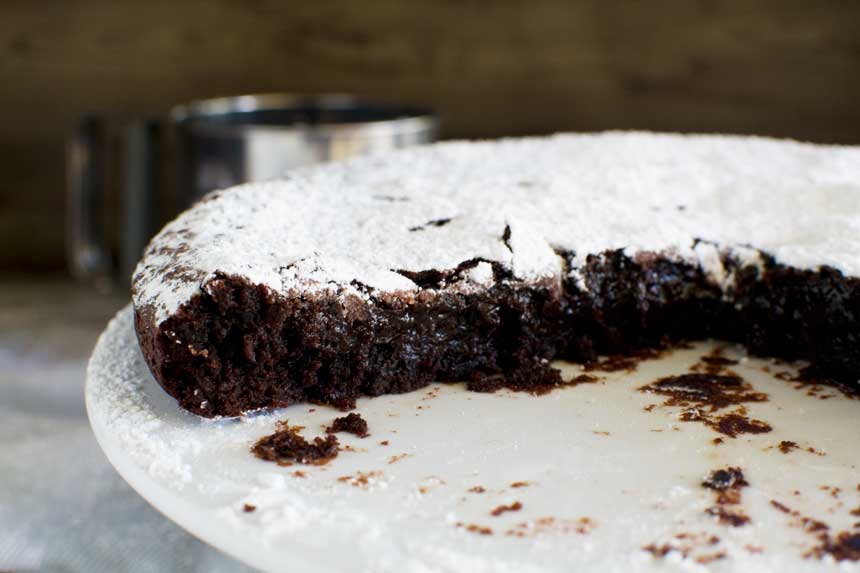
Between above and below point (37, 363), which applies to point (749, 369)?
above

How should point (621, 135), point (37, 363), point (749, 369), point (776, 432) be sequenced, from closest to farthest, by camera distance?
point (776, 432), point (749, 369), point (621, 135), point (37, 363)

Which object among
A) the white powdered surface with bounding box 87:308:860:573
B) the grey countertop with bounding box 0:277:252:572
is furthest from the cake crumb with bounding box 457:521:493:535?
the grey countertop with bounding box 0:277:252:572

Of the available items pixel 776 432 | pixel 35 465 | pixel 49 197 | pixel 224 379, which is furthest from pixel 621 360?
pixel 49 197

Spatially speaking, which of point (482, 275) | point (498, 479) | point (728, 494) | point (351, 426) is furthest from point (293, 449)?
point (728, 494)

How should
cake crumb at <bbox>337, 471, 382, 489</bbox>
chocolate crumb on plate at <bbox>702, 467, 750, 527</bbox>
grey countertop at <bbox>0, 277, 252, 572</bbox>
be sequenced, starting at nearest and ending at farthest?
chocolate crumb on plate at <bbox>702, 467, 750, 527</bbox>
cake crumb at <bbox>337, 471, 382, 489</bbox>
grey countertop at <bbox>0, 277, 252, 572</bbox>

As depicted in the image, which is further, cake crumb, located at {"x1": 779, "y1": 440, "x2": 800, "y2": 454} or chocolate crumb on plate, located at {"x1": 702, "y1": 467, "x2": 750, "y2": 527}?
cake crumb, located at {"x1": 779, "y1": 440, "x2": 800, "y2": 454}

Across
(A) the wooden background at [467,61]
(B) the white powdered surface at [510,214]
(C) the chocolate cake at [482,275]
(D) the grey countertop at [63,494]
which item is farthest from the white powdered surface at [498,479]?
(A) the wooden background at [467,61]

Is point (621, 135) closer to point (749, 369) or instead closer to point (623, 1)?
point (749, 369)

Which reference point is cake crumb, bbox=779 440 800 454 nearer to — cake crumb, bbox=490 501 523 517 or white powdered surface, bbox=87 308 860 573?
white powdered surface, bbox=87 308 860 573
